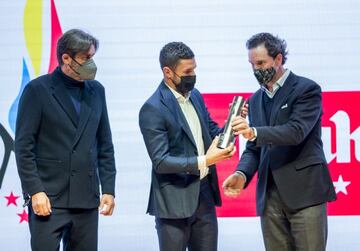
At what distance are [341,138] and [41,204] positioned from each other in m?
1.90

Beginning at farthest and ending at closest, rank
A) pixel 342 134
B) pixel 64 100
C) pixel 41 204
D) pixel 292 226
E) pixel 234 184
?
pixel 342 134 → pixel 234 184 → pixel 292 226 → pixel 64 100 → pixel 41 204

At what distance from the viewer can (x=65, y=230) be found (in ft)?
8.77

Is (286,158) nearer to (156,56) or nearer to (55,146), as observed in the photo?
(55,146)

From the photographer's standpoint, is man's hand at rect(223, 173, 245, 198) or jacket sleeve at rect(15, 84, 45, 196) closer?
jacket sleeve at rect(15, 84, 45, 196)

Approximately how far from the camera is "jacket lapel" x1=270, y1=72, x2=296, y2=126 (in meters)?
2.75

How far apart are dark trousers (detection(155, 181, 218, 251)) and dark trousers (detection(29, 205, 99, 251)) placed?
1.03 feet

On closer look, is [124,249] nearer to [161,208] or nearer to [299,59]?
Result: [161,208]

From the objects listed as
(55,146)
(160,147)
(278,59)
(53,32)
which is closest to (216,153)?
(160,147)

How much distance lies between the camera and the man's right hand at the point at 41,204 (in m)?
2.51

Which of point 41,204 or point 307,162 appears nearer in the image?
point 41,204

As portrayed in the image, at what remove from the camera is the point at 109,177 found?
2771 millimetres

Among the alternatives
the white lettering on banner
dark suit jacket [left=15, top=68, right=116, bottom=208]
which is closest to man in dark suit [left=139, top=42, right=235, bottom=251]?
dark suit jacket [left=15, top=68, right=116, bottom=208]

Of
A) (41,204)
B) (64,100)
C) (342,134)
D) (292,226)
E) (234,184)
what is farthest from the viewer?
(342,134)

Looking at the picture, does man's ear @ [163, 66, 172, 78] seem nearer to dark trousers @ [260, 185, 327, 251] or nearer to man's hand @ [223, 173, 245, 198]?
man's hand @ [223, 173, 245, 198]
